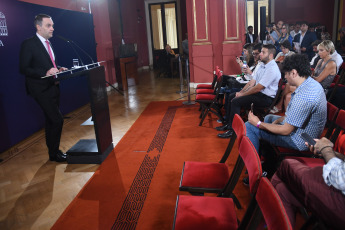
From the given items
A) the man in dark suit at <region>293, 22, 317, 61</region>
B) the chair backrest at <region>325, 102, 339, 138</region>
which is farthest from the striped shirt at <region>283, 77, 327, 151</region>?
the man in dark suit at <region>293, 22, 317, 61</region>

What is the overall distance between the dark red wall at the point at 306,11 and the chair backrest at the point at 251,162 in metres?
11.5

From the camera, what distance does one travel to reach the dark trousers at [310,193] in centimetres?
156

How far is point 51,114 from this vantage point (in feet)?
11.9

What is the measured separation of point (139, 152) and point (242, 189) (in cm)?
160

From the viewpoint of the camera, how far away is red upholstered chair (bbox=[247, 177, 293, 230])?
115 centimetres

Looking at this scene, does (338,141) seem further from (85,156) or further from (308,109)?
(85,156)

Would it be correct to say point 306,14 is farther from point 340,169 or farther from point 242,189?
point 340,169

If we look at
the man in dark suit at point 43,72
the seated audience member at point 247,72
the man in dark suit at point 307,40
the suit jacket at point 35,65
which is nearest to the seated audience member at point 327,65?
the seated audience member at point 247,72

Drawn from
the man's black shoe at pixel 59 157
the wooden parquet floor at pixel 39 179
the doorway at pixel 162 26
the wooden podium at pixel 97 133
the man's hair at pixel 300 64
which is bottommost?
the wooden parquet floor at pixel 39 179

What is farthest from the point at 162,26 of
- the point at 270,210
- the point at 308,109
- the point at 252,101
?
the point at 270,210

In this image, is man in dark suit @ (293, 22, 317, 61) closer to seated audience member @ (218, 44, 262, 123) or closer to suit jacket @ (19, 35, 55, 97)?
seated audience member @ (218, 44, 262, 123)

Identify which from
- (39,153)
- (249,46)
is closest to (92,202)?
(39,153)

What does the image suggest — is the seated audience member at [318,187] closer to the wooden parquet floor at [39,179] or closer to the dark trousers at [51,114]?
the wooden parquet floor at [39,179]

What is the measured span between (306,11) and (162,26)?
21.2 feet
